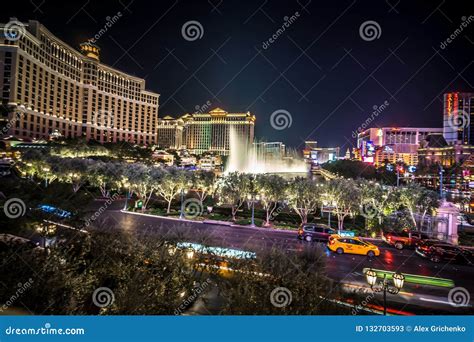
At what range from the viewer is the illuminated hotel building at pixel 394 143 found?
98500 mm

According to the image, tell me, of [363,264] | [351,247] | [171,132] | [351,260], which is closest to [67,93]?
[171,132]

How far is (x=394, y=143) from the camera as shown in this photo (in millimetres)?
114438

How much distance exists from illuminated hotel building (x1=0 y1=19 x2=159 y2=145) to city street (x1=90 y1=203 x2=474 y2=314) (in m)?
39.6

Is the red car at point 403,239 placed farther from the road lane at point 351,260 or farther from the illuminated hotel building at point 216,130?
the illuminated hotel building at point 216,130

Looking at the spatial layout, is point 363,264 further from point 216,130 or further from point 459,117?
point 459,117

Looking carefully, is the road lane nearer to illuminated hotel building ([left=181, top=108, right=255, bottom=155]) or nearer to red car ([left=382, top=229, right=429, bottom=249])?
red car ([left=382, top=229, right=429, bottom=249])

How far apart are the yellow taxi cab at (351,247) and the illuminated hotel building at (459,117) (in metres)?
91.0

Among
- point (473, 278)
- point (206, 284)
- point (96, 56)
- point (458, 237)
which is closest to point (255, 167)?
point (458, 237)

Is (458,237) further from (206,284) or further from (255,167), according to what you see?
(255,167)

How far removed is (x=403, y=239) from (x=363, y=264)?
508 centimetres

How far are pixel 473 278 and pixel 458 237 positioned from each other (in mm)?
7536

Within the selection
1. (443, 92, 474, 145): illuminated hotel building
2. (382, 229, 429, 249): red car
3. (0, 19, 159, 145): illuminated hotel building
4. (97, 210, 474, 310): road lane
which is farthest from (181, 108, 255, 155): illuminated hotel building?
(382, 229, 429, 249): red car

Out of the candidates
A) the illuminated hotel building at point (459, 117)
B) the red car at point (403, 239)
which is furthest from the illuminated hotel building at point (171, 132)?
the red car at point (403, 239)

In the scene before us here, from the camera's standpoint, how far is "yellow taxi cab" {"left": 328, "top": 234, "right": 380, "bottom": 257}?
13.2 metres
